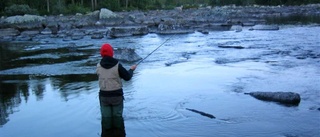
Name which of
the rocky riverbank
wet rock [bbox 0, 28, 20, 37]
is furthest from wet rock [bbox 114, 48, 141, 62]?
wet rock [bbox 0, 28, 20, 37]

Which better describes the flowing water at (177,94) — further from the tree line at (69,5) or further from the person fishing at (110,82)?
the tree line at (69,5)

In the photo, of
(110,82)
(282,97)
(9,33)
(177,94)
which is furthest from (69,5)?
(110,82)

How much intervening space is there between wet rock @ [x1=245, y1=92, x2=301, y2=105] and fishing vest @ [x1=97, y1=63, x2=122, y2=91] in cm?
411

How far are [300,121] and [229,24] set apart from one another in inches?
1092

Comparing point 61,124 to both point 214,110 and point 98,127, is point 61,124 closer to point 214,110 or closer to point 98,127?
point 98,127

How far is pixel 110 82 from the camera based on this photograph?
6992 millimetres

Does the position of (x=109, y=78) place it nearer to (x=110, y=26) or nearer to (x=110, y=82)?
(x=110, y=82)

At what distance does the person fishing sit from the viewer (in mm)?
6918

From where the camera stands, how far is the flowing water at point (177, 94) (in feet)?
25.5

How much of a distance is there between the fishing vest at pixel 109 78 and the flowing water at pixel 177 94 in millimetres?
1074

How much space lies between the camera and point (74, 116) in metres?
8.76

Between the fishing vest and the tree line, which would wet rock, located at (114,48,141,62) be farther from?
the tree line

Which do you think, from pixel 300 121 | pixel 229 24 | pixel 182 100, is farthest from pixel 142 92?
pixel 229 24

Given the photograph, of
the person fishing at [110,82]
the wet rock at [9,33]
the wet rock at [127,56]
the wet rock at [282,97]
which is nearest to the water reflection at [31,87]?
the person fishing at [110,82]
